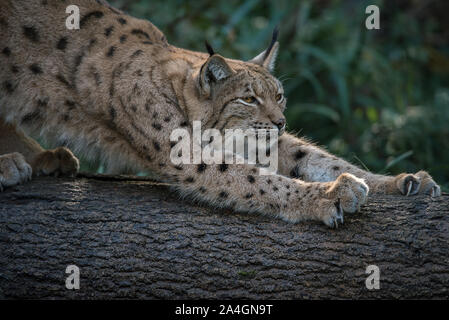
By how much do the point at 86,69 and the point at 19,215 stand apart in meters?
1.48

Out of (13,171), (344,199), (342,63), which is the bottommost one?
(344,199)

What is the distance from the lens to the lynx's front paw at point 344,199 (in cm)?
365

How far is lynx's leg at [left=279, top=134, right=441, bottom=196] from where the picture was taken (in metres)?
4.14

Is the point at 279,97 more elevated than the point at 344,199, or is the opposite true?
the point at 279,97

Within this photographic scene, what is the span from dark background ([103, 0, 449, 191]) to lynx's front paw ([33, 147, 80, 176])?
3.83 meters

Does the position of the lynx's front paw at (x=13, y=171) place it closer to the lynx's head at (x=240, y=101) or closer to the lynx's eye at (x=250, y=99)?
the lynx's head at (x=240, y=101)

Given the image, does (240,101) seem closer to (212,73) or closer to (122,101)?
(212,73)

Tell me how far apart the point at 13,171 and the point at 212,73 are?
5.34 feet

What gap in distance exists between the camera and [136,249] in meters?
3.52

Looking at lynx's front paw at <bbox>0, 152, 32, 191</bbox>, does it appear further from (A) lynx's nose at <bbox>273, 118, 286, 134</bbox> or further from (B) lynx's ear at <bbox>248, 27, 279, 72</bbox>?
(B) lynx's ear at <bbox>248, 27, 279, 72</bbox>

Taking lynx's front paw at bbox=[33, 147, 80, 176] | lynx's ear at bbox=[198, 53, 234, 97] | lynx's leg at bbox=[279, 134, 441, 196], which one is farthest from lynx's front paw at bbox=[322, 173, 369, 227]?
lynx's front paw at bbox=[33, 147, 80, 176]

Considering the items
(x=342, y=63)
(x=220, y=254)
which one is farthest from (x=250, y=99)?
(x=342, y=63)

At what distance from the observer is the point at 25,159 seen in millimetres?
4789

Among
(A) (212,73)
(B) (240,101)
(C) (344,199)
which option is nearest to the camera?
(C) (344,199)
